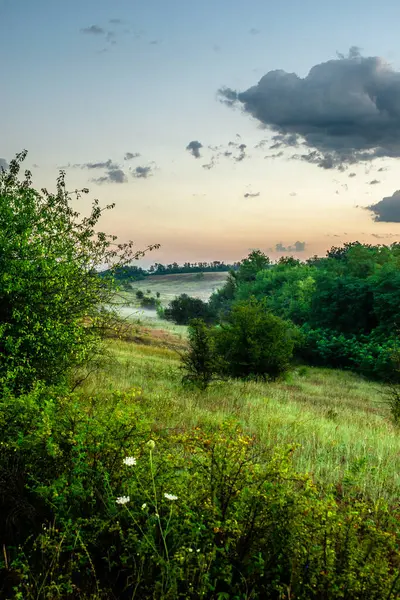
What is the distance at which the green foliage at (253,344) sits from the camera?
25.0 metres

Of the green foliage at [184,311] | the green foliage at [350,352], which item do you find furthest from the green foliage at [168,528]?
the green foliage at [184,311]

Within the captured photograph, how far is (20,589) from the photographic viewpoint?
3510 mm

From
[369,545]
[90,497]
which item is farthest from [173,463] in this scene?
[369,545]

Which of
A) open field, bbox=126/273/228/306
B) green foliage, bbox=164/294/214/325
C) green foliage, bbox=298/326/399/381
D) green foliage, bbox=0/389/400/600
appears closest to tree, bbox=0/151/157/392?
green foliage, bbox=0/389/400/600

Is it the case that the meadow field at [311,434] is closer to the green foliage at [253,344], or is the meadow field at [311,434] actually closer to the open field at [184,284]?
the green foliage at [253,344]

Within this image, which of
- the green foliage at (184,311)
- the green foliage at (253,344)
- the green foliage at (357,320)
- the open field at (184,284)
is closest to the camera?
the green foliage at (253,344)

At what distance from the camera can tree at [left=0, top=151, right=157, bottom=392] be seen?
357 inches

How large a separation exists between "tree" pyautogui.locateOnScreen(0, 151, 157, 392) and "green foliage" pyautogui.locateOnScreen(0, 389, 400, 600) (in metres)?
4.43

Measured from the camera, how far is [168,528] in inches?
140

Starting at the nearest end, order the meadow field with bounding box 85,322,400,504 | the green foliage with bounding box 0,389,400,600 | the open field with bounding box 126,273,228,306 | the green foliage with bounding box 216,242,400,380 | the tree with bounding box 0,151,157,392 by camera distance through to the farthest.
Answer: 1. the green foliage with bounding box 0,389,400,600
2. the meadow field with bounding box 85,322,400,504
3. the tree with bounding box 0,151,157,392
4. the green foliage with bounding box 216,242,400,380
5. the open field with bounding box 126,273,228,306

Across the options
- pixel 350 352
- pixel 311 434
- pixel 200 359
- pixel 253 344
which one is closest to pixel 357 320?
pixel 350 352

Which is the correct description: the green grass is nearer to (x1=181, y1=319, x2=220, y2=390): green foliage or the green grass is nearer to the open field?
(x1=181, y1=319, x2=220, y2=390): green foliage

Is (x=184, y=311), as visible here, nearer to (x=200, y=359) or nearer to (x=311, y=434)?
(x=200, y=359)

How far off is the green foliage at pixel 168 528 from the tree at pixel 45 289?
4430 mm
